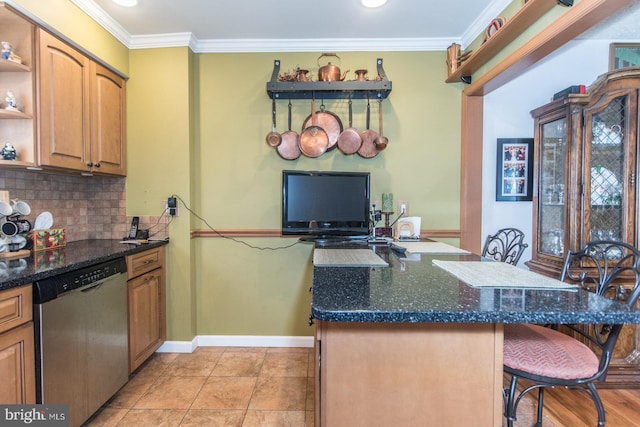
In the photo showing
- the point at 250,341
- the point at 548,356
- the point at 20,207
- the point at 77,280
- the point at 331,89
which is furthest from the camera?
the point at 250,341

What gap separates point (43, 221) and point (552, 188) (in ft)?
11.5

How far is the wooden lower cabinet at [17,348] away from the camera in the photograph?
1185 millimetres

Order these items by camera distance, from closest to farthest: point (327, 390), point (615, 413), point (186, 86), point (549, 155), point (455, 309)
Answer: point (455, 309) → point (327, 390) → point (615, 413) → point (549, 155) → point (186, 86)

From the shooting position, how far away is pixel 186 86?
7.99 feet

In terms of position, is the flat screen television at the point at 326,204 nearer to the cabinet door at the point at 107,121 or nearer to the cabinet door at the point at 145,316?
the cabinet door at the point at 145,316

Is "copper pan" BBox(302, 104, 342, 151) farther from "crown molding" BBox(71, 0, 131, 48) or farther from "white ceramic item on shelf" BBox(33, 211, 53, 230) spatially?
"white ceramic item on shelf" BBox(33, 211, 53, 230)

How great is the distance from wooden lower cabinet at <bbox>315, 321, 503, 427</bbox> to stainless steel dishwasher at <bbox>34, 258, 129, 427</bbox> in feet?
4.17

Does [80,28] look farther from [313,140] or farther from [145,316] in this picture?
[145,316]

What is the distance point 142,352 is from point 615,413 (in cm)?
297

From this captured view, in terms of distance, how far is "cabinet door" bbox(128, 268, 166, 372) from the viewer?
2.03 metres

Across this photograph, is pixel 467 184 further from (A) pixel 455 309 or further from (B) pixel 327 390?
(B) pixel 327 390

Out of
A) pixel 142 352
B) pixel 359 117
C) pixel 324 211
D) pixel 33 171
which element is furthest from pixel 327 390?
pixel 33 171

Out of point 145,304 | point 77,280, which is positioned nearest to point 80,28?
point 77,280

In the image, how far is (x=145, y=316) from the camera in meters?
2.18
